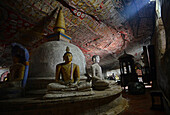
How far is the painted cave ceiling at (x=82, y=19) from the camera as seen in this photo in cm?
427

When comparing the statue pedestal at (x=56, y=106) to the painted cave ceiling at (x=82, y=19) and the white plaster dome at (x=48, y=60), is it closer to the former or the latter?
the white plaster dome at (x=48, y=60)

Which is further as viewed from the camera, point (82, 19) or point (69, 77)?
point (82, 19)

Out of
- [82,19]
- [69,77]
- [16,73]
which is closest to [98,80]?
[69,77]

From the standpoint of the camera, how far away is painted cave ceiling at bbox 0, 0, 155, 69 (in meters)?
4.27

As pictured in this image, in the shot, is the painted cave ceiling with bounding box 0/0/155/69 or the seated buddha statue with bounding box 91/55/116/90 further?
the painted cave ceiling with bounding box 0/0/155/69

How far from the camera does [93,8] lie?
185 inches

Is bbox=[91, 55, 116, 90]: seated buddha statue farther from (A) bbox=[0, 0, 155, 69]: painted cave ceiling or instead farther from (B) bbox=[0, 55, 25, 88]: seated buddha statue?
(A) bbox=[0, 0, 155, 69]: painted cave ceiling

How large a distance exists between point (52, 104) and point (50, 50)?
1.86m

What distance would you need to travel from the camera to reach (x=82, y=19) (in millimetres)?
5258

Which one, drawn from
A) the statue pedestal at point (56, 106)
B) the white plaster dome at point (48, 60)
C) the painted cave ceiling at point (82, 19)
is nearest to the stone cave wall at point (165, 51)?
the statue pedestal at point (56, 106)

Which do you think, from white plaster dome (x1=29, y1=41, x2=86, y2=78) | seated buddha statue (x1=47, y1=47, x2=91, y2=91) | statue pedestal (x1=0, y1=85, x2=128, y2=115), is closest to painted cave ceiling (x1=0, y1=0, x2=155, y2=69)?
white plaster dome (x1=29, y1=41, x2=86, y2=78)

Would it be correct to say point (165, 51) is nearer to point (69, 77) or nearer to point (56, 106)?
point (69, 77)

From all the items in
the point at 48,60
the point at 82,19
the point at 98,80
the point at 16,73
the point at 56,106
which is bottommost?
the point at 56,106

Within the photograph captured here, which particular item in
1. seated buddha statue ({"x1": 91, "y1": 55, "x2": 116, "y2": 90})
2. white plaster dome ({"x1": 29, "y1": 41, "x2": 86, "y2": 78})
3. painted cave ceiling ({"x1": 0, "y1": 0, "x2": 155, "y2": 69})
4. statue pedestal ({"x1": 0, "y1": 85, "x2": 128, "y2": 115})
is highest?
painted cave ceiling ({"x1": 0, "y1": 0, "x2": 155, "y2": 69})
